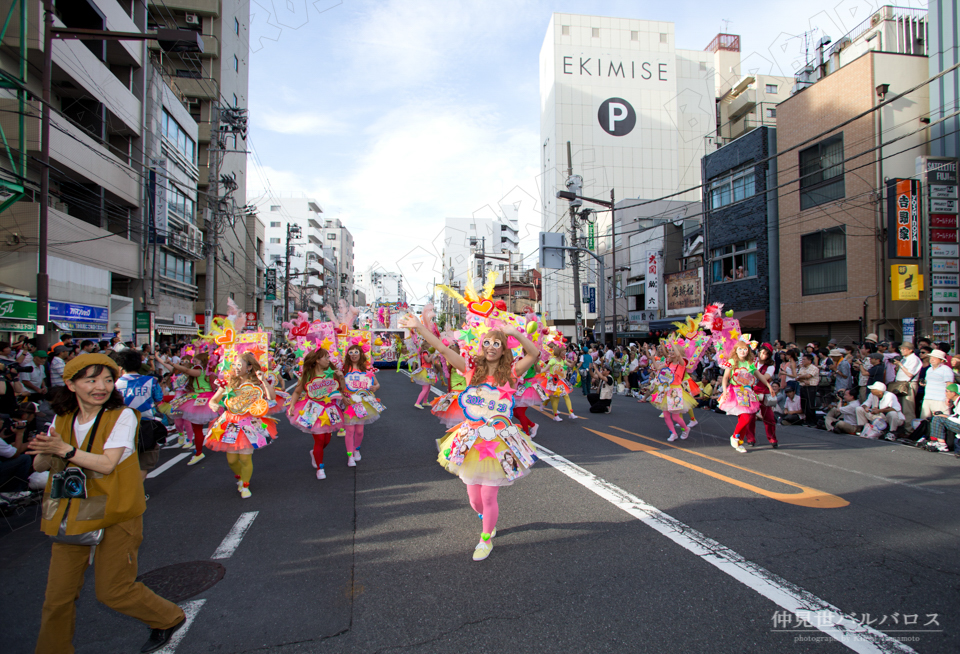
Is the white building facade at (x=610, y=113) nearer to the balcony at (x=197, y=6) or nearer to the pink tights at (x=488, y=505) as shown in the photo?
the balcony at (x=197, y=6)

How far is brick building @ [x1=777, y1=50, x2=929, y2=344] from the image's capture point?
16.8 metres

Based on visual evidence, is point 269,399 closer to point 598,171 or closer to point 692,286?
point 692,286

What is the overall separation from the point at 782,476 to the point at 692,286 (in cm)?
2208

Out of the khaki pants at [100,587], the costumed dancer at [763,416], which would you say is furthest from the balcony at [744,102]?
the khaki pants at [100,587]

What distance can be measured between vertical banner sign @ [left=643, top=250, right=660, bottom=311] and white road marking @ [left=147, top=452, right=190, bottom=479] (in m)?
25.4

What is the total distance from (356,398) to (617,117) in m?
51.9

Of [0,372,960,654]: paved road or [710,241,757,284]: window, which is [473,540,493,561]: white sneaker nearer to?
[0,372,960,654]: paved road

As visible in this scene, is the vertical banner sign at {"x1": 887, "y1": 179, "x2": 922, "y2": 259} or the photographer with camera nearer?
the photographer with camera

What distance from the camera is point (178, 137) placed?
2767 centimetres

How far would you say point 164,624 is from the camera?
9.73 ft

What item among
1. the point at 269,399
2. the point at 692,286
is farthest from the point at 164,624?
the point at 692,286

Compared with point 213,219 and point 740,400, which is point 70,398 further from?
point 213,219

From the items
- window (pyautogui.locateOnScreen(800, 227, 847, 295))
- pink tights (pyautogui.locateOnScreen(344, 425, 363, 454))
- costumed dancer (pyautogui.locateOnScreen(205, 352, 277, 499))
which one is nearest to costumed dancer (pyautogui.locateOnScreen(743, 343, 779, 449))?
pink tights (pyautogui.locateOnScreen(344, 425, 363, 454))

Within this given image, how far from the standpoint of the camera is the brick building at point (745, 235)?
21.5 metres
